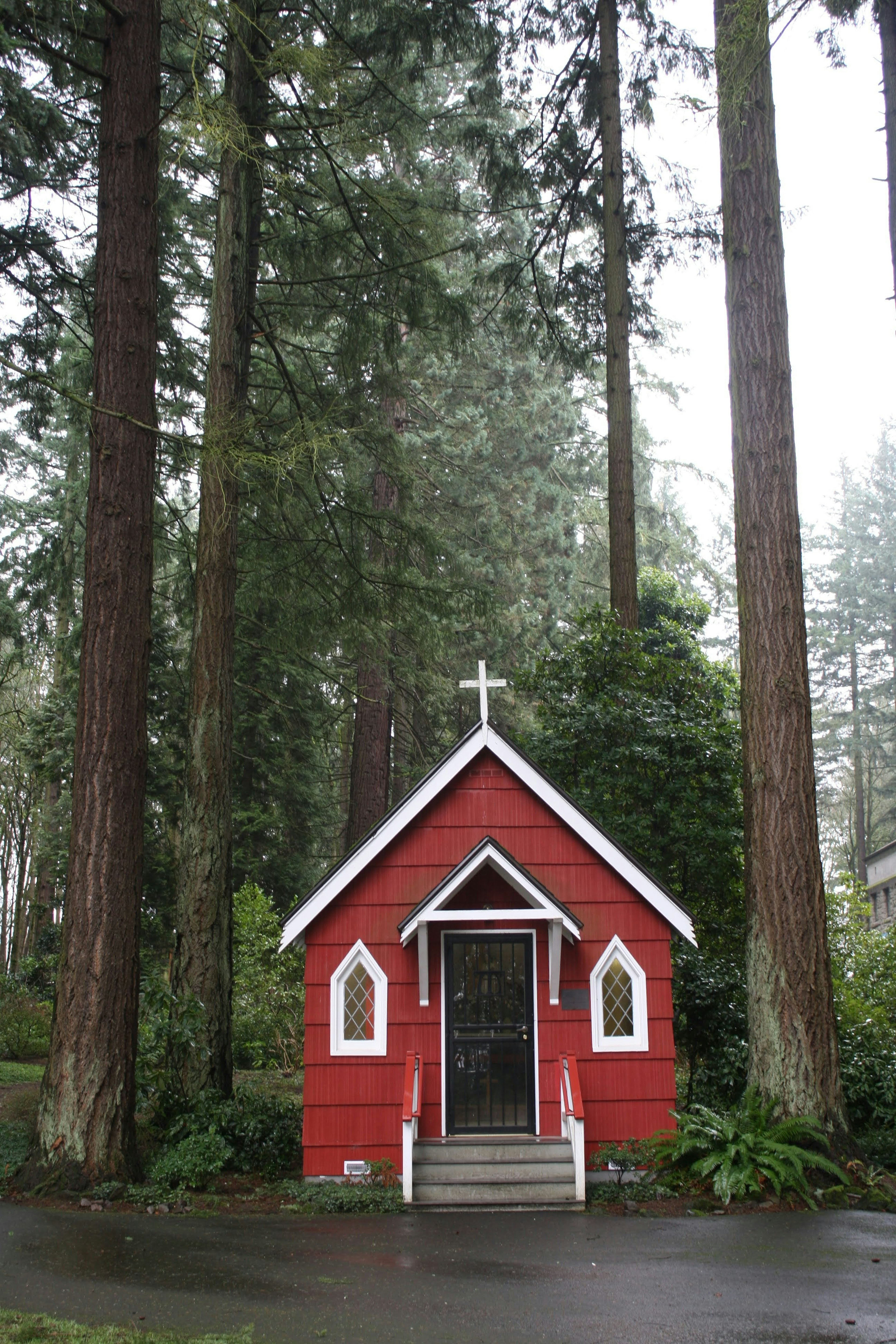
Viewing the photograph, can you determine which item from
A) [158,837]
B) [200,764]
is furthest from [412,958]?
[158,837]

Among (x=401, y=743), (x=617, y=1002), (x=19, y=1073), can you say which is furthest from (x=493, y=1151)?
(x=401, y=743)

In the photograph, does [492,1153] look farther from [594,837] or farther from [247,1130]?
[594,837]

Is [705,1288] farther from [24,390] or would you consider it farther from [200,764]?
[24,390]

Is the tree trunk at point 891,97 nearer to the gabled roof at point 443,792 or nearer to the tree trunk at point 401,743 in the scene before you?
the gabled roof at point 443,792

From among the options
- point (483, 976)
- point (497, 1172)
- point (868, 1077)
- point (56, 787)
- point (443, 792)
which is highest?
point (56, 787)

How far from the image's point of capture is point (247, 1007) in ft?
51.3

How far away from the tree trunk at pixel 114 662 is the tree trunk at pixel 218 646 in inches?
34.3

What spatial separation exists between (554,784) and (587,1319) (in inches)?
202

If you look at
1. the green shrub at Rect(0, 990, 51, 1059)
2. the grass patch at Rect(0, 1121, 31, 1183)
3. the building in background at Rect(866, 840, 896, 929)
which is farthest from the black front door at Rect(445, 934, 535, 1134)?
the building in background at Rect(866, 840, 896, 929)

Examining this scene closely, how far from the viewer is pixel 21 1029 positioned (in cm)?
1666

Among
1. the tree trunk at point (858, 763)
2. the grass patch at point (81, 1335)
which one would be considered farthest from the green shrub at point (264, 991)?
the tree trunk at point (858, 763)

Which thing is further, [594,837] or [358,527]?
[358,527]

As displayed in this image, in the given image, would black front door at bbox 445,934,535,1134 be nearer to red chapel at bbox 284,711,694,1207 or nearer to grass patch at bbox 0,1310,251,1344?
red chapel at bbox 284,711,694,1207

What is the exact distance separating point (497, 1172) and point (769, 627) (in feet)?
18.4
